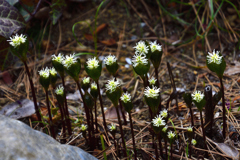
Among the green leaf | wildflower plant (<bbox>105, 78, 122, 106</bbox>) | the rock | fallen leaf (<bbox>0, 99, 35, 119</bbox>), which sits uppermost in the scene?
the green leaf

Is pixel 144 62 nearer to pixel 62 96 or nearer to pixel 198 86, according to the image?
pixel 62 96

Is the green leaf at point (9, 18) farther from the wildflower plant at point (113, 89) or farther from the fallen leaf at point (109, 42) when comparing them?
the wildflower plant at point (113, 89)

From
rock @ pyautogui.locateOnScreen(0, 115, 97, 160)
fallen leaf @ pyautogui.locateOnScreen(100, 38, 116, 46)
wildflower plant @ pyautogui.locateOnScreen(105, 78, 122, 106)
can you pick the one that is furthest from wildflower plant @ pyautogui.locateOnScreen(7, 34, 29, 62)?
fallen leaf @ pyautogui.locateOnScreen(100, 38, 116, 46)

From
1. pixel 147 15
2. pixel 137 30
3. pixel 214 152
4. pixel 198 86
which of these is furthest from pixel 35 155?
pixel 147 15

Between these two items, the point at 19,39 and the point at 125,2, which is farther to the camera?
the point at 125,2

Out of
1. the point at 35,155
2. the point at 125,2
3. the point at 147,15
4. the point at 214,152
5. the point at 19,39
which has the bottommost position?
the point at 214,152

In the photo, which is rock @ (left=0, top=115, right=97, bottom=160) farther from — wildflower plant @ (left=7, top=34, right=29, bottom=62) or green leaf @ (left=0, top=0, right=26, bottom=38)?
green leaf @ (left=0, top=0, right=26, bottom=38)
